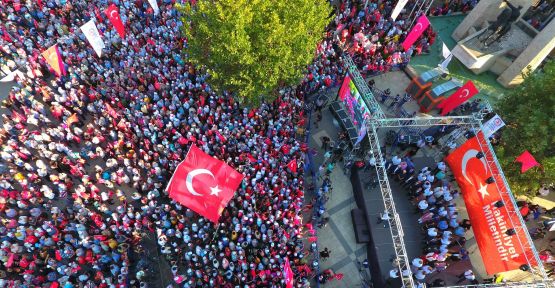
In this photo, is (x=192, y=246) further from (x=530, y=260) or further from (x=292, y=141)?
(x=530, y=260)

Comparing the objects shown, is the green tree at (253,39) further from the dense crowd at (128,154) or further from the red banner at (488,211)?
the red banner at (488,211)

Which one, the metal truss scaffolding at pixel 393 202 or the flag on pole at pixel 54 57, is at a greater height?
the flag on pole at pixel 54 57

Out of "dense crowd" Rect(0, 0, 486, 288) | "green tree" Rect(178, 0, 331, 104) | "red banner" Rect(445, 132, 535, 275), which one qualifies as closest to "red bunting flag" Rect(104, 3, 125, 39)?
"dense crowd" Rect(0, 0, 486, 288)

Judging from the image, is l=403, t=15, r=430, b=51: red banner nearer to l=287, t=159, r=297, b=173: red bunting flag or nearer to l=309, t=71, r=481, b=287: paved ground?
l=309, t=71, r=481, b=287: paved ground

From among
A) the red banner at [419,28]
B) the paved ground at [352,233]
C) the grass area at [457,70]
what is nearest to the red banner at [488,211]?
the paved ground at [352,233]

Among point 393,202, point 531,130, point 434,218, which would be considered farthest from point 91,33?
point 531,130

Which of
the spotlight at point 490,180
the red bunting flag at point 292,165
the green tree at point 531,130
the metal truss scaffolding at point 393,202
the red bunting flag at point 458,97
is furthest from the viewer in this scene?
the red bunting flag at point 458,97
